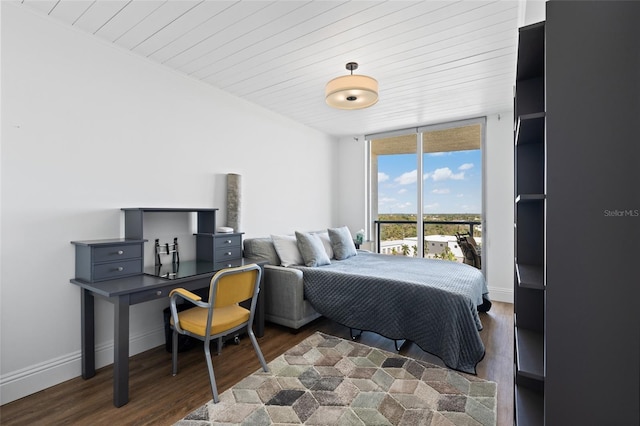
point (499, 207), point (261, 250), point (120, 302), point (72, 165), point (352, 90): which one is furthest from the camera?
point (499, 207)

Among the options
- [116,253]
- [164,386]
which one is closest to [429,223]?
[164,386]

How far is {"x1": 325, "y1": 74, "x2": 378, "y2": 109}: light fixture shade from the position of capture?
250 centimetres

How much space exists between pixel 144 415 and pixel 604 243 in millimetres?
2414

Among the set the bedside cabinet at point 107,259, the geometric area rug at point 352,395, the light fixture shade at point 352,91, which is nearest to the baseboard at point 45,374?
the bedside cabinet at point 107,259

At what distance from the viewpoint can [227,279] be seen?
2.08 m

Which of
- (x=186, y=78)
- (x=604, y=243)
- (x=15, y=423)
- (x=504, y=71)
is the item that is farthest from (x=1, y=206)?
(x=504, y=71)

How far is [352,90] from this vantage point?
8.32 ft

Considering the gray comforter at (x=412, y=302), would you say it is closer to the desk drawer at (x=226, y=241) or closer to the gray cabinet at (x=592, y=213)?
the desk drawer at (x=226, y=241)

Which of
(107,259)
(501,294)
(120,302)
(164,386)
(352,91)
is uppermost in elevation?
(352,91)

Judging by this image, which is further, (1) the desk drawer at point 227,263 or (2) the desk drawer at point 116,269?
(1) the desk drawer at point 227,263

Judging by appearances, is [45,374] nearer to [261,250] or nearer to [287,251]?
[261,250]

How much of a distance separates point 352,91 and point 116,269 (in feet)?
7.45

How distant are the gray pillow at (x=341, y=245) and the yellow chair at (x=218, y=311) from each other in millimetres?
1929

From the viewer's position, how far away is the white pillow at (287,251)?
352 centimetres
